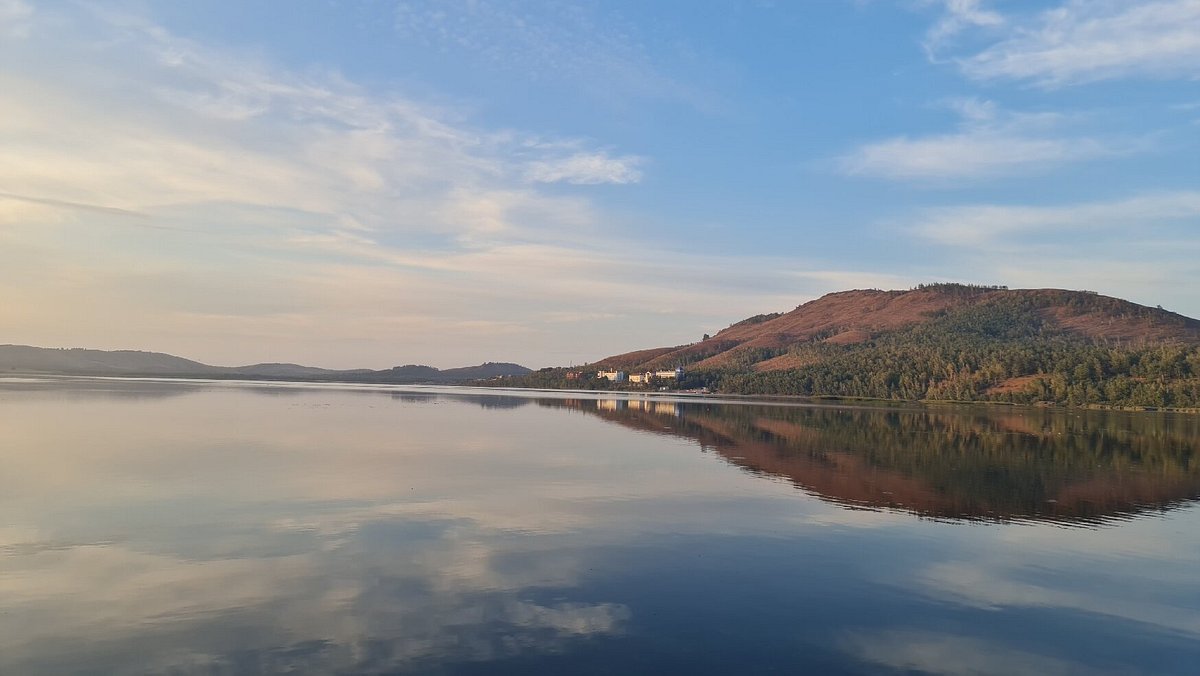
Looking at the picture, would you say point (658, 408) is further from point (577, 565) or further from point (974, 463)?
point (577, 565)

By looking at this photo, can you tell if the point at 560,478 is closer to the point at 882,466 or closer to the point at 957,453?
the point at 882,466

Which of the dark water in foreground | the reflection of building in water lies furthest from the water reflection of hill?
the reflection of building in water

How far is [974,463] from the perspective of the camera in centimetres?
4356

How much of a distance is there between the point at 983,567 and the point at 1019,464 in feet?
88.7

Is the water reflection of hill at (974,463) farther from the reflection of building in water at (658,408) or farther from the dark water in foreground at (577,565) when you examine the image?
the reflection of building in water at (658,408)

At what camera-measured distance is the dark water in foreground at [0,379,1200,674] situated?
519 inches

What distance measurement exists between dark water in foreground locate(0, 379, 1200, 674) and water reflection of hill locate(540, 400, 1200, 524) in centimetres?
37

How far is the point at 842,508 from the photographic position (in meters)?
28.0

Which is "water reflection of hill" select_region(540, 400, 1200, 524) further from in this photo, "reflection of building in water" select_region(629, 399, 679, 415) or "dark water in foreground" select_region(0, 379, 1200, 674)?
"reflection of building in water" select_region(629, 399, 679, 415)

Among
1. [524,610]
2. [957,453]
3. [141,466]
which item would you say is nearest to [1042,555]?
[524,610]

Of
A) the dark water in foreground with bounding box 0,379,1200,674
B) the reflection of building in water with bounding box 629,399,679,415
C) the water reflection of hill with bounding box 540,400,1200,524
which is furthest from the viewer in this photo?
the reflection of building in water with bounding box 629,399,679,415

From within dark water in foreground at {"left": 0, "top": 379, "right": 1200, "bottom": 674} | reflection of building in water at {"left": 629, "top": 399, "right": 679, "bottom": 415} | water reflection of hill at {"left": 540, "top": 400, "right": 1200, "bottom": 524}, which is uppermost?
reflection of building in water at {"left": 629, "top": 399, "right": 679, "bottom": 415}

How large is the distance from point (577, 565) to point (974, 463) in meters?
33.1

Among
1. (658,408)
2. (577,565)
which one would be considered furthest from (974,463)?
(658,408)
